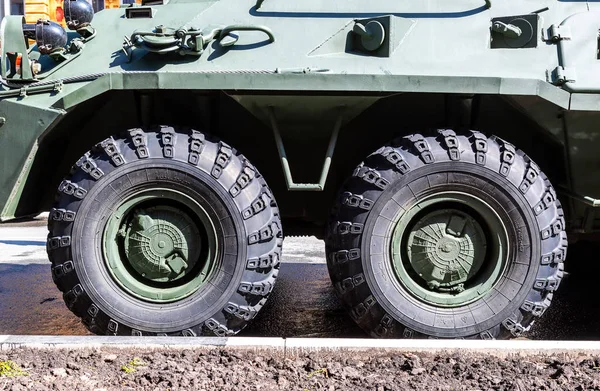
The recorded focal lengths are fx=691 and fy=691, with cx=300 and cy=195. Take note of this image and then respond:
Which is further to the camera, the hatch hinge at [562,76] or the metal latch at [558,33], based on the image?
the metal latch at [558,33]

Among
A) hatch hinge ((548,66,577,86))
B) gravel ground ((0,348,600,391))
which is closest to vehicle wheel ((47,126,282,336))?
gravel ground ((0,348,600,391))

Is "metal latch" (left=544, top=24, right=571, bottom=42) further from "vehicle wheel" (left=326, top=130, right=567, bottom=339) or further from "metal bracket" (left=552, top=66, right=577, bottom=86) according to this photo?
"vehicle wheel" (left=326, top=130, right=567, bottom=339)

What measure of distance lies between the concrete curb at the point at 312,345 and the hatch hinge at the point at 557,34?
158 centimetres

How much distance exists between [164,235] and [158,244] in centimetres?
6


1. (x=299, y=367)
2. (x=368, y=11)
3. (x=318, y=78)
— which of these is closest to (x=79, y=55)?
(x=318, y=78)

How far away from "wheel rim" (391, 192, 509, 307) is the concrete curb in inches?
17.2

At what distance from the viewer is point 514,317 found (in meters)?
3.62

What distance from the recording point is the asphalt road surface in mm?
4500

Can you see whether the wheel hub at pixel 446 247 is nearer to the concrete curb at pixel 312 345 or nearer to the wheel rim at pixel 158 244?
the concrete curb at pixel 312 345

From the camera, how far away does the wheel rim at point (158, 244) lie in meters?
3.63

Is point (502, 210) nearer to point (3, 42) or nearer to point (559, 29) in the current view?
point (559, 29)

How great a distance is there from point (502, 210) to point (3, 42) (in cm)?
289

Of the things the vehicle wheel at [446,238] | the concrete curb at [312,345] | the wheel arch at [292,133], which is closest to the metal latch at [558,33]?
the wheel arch at [292,133]

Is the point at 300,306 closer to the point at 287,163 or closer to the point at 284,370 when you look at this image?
the point at 287,163
